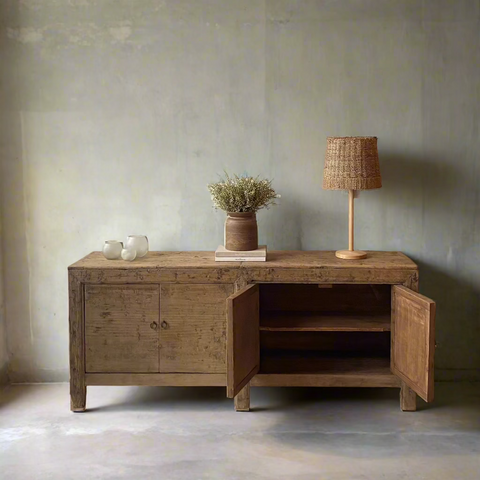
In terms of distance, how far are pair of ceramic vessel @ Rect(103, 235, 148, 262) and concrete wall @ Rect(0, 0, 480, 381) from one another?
0.38m

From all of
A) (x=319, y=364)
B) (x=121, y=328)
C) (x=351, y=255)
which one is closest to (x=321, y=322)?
(x=319, y=364)

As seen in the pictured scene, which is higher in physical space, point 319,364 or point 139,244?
point 139,244

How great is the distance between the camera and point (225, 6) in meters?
3.90

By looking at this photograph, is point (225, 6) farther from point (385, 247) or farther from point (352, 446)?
point (352, 446)

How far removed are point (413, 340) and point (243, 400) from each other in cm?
99

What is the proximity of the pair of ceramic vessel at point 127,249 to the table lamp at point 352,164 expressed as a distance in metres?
1.09

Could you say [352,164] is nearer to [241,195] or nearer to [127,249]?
[241,195]

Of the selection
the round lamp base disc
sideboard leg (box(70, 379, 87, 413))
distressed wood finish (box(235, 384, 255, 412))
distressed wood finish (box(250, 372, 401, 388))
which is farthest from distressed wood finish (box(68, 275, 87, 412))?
the round lamp base disc

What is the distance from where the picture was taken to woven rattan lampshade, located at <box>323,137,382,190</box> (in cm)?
360

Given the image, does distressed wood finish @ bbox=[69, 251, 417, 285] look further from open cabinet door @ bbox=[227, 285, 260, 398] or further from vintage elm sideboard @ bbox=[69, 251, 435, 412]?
open cabinet door @ bbox=[227, 285, 260, 398]

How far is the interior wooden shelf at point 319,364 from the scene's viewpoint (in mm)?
3641

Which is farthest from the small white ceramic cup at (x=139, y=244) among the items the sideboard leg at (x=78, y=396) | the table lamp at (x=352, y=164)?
the table lamp at (x=352, y=164)

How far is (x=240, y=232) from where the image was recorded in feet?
12.0

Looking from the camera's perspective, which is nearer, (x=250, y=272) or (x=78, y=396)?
(x=250, y=272)
